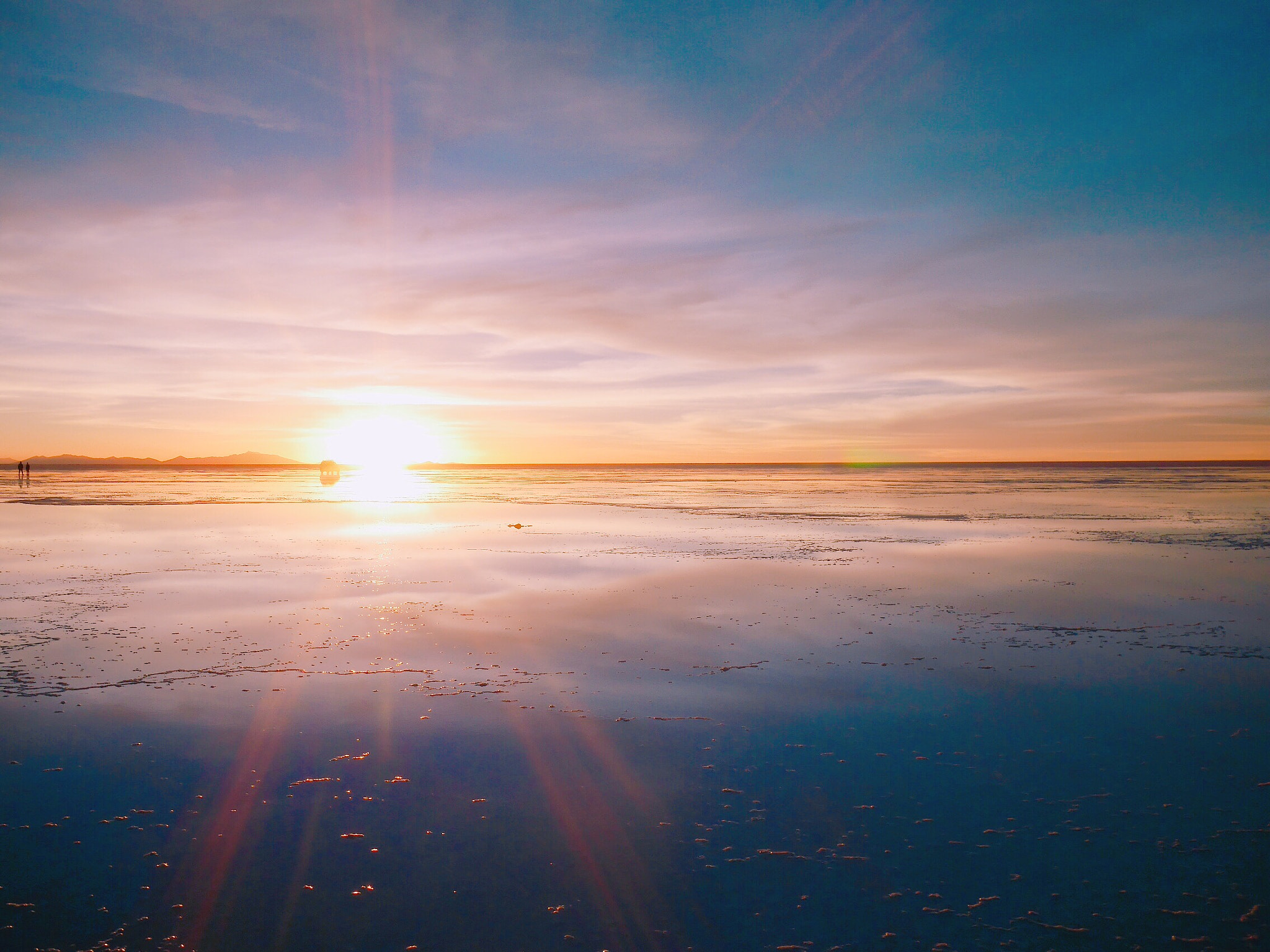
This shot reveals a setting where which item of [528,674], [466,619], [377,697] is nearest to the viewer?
[377,697]

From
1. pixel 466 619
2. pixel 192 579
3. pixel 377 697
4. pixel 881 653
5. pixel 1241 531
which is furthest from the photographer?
pixel 1241 531

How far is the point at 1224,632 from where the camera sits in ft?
40.0

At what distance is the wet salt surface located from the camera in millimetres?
5129

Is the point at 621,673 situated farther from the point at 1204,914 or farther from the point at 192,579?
the point at 192,579

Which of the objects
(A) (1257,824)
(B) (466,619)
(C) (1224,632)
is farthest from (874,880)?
(C) (1224,632)

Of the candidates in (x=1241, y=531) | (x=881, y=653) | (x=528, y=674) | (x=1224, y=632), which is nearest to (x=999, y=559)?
(x=1224, y=632)

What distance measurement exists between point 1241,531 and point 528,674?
27.2m

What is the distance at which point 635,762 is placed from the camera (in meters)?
7.44

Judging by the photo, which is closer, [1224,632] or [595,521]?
[1224,632]

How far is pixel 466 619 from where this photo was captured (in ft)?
44.0

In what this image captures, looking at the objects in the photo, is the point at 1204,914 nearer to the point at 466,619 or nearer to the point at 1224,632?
the point at 1224,632

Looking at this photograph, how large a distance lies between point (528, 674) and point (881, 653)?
5039 millimetres

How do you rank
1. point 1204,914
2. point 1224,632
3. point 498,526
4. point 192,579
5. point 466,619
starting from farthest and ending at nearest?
point 498,526, point 192,579, point 466,619, point 1224,632, point 1204,914

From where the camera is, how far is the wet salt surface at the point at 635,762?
202 inches
